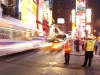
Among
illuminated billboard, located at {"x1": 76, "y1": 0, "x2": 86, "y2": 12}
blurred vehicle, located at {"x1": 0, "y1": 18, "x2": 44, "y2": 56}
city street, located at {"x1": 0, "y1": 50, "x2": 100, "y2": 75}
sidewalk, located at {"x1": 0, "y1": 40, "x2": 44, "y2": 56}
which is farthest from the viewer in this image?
illuminated billboard, located at {"x1": 76, "y1": 0, "x2": 86, "y2": 12}

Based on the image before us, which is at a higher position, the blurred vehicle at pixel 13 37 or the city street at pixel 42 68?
the blurred vehicle at pixel 13 37

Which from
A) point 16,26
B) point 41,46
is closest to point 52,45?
point 41,46

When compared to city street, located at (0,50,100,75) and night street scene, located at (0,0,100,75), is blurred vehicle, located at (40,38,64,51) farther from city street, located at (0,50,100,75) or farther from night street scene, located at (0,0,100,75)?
city street, located at (0,50,100,75)

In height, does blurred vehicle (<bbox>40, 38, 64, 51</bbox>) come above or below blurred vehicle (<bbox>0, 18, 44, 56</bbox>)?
below

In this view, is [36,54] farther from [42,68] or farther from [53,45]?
[42,68]

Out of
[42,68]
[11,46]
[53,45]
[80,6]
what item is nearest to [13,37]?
[11,46]

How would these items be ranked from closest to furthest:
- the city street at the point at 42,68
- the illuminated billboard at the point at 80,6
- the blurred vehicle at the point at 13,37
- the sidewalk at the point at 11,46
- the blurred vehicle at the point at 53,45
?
1. the city street at the point at 42,68
2. the sidewalk at the point at 11,46
3. the blurred vehicle at the point at 13,37
4. the blurred vehicle at the point at 53,45
5. the illuminated billboard at the point at 80,6

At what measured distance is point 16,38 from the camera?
2330cm

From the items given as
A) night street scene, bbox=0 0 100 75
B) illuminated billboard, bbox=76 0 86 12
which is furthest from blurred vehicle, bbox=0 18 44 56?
illuminated billboard, bbox=76 0 86 12

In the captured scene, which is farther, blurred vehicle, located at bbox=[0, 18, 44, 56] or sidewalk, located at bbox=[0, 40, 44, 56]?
blurred vehicle, located at bbox=[0, 18, 44, 56]

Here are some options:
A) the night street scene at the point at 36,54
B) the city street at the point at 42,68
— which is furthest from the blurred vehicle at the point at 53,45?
the city street at the point at 42,68

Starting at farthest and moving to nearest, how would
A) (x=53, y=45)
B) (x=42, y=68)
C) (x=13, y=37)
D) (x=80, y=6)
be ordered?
(x=80, y=6) → (x=53, y=45) → (x=13, y=37) → (x=42, y=68)

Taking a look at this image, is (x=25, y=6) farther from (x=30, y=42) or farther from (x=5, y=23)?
(x=5, y=23)

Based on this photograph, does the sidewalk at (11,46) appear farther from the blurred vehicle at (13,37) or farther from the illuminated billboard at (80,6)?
the illuminated billboard at (80,6)
